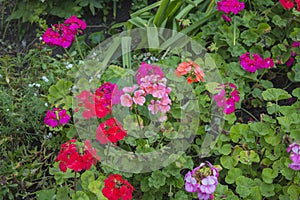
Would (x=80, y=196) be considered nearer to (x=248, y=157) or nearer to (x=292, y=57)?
(x=248, y=157)

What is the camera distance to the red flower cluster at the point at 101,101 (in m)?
2.24

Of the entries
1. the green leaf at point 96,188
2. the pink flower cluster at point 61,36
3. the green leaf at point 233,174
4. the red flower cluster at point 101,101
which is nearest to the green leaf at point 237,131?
the green leaf at point 233,174

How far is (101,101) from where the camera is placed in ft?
7.44

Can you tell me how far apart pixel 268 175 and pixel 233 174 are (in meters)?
0.16

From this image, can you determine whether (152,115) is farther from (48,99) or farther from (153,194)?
(48,99)

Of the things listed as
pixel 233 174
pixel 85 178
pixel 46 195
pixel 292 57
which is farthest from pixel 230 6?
pixel 46 195

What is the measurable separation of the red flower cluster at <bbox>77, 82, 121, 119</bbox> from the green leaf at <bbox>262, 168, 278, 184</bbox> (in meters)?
0.76

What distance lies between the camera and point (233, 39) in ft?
9.96

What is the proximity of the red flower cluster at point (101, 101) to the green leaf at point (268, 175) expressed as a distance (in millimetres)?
760

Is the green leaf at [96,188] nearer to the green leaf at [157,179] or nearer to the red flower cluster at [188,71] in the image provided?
the green leaf at [157,179]

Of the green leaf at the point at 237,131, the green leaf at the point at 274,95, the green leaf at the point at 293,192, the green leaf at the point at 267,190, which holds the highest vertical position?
the green leaf at the point at 274,95

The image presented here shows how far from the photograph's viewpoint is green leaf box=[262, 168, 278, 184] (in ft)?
7.55

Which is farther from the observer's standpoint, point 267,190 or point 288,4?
point 288,4

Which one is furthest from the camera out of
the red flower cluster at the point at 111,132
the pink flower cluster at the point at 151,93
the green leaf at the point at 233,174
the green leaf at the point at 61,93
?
the green leaf at the point at 61,93
